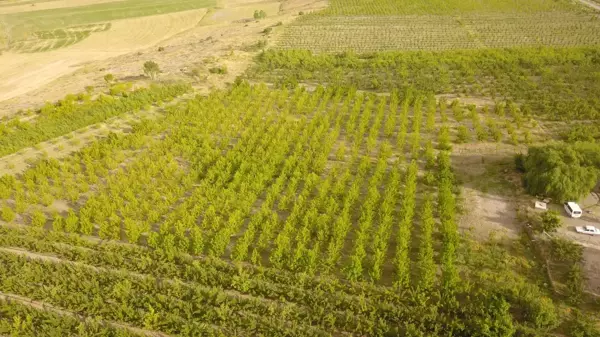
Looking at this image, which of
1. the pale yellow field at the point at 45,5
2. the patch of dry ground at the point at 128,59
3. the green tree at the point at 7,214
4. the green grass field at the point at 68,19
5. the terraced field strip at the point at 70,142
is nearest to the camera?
the green tree at the point at 7,214

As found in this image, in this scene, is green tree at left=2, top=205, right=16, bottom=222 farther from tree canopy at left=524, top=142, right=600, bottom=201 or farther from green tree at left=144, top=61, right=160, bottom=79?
tree canopy at left=524, top=142, right=600, bottom=201

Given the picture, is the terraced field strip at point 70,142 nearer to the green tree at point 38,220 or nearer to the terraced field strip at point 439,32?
the green tree at point 38,220

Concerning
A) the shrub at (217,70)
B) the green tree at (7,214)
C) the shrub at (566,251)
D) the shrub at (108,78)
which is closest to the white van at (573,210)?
the shrub at (566,251)

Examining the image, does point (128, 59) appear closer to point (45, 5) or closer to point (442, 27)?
point (442, 27)

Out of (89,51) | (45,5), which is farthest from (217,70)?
(45,5)

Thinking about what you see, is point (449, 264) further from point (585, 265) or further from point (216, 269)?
point (216, 269)

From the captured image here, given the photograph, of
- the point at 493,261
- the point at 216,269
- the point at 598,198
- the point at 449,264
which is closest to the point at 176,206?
the point at 216,269
